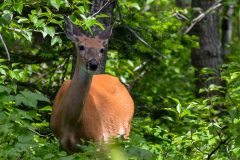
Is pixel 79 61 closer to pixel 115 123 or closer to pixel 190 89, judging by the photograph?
pixel 115 123

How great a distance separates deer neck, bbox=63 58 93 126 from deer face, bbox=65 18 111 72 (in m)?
0.10

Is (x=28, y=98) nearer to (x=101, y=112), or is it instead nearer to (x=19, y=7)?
(x=19, y=7)

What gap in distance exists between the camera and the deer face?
6414 millimetres

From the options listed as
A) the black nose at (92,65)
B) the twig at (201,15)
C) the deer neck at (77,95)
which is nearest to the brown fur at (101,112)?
the deer neck at (77,95)

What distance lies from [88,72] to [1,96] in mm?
2004

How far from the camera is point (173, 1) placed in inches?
711

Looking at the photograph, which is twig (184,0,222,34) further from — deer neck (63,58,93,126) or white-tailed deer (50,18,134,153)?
deer neck (63,58,93,126)

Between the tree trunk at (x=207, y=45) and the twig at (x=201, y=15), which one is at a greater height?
the twig at (x=201, y=15)

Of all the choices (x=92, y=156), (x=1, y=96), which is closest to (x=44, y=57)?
(x=1, y=96)

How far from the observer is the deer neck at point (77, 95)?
648 centimetres

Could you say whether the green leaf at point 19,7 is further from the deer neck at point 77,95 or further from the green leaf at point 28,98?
the green leaf at point 28,98

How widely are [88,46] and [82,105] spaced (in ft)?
2.05

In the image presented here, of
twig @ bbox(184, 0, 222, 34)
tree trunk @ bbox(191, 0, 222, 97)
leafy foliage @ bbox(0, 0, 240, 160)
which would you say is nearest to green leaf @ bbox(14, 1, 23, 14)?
leafy foliage @ bbox(0, 0, 240, 160)

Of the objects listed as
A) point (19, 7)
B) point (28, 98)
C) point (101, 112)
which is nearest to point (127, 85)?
point (101, 112)
